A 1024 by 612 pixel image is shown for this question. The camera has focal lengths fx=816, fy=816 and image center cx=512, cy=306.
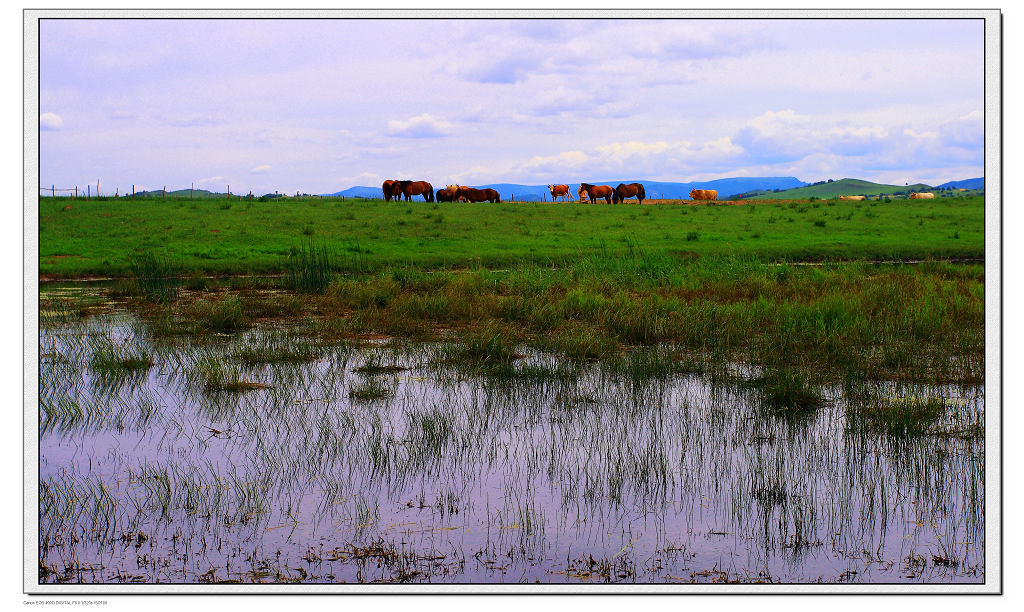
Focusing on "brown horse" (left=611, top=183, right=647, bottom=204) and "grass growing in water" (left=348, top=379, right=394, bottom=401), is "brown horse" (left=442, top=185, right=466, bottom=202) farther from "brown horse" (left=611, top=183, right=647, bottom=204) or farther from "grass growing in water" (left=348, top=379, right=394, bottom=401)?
"grass growing in water" (left=348, top=379, right=394, bottom=401)

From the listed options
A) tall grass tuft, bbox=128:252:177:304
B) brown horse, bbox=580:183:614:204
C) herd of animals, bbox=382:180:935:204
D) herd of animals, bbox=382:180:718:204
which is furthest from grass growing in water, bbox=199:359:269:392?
brown horse, bbox=580:183:614:204

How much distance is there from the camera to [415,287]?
18766 millimetres

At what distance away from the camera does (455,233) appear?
105 ft

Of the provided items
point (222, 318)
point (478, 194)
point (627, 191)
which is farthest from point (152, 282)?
point (627, 191)

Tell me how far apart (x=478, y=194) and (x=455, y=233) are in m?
17.6

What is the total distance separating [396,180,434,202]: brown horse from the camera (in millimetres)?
48781

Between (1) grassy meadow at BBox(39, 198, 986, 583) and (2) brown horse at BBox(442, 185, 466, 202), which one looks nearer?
(1) grassy meadow at BBox(39, 198, 986, 583)

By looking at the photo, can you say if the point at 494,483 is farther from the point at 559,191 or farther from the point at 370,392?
the point at 559,191

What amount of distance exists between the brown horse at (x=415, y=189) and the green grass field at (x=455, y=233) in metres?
7.61

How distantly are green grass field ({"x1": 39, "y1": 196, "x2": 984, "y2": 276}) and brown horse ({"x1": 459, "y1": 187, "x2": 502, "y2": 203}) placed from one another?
7179mm

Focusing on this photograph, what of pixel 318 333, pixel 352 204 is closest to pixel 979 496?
pixel 318 333

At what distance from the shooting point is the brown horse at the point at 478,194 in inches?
1927

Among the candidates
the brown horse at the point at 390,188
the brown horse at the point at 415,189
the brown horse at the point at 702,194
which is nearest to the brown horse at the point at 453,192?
the brown horse at the point at 415,189

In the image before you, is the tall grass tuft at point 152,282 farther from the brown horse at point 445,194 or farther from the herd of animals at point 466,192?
the brown horse at point 445,194
